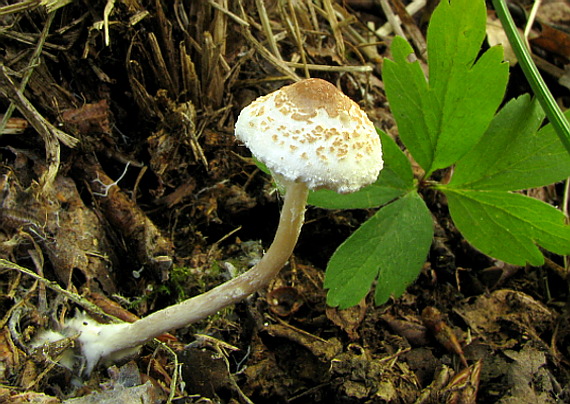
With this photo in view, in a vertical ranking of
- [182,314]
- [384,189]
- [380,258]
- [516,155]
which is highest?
[516,155]

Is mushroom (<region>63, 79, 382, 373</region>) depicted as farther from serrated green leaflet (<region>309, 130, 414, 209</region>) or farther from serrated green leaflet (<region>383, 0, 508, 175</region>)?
serrated green leaflet (<region>383, 0, 508, 175</region>)

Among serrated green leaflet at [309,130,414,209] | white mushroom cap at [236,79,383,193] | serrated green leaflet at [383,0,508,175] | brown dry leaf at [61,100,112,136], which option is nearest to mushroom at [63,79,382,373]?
white mushroom cap at [236,79,383,193]

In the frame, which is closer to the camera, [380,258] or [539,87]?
[539,87]

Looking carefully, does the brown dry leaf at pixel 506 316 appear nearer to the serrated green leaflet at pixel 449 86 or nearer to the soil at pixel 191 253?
the soil at pixel 191 253

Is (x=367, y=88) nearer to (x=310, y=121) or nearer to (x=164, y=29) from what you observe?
(x=164, y=29)

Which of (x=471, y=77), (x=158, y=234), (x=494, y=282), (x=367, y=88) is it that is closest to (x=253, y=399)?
(x=158, y=234)

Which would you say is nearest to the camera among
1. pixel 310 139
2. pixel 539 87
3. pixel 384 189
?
pixel 310 139

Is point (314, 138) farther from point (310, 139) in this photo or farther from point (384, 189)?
point (384, 189)

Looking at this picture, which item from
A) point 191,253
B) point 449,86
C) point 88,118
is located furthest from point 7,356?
point 449,86
